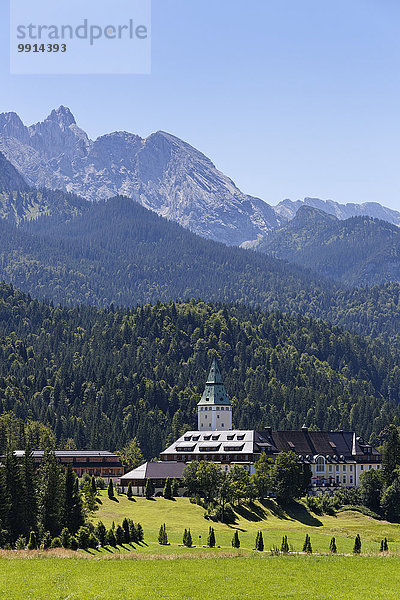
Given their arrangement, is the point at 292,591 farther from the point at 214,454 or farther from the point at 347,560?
the point at 214,454

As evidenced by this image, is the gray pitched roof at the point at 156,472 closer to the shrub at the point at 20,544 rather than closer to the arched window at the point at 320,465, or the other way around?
the arched window at the point at 320,465

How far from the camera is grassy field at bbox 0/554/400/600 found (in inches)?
3051

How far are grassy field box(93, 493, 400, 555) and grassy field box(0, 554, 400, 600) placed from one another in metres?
18.7

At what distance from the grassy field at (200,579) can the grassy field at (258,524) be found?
18.7 m

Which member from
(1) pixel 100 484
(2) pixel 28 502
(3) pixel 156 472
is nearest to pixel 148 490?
(3) pixel 156 472

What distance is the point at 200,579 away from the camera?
84.6m

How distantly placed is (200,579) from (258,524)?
217 ft

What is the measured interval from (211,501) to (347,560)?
2482 inches

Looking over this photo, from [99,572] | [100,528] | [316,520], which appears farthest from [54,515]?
[316,520]

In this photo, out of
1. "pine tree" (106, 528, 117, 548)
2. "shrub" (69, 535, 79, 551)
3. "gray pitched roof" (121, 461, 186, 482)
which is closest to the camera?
"shrub" (69, 535, 79, 551)

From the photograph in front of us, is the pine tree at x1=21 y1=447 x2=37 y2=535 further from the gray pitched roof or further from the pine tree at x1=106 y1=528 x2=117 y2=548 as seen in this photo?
the gray pitched roof

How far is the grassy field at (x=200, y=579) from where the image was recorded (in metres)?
77.5

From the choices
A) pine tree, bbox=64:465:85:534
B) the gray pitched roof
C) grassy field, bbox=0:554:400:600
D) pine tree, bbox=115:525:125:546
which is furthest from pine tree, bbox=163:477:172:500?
grassy field, bbox=0:554:400:600

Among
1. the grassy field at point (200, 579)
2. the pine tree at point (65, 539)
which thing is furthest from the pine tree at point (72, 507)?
the grassy field at point (200, 579)
